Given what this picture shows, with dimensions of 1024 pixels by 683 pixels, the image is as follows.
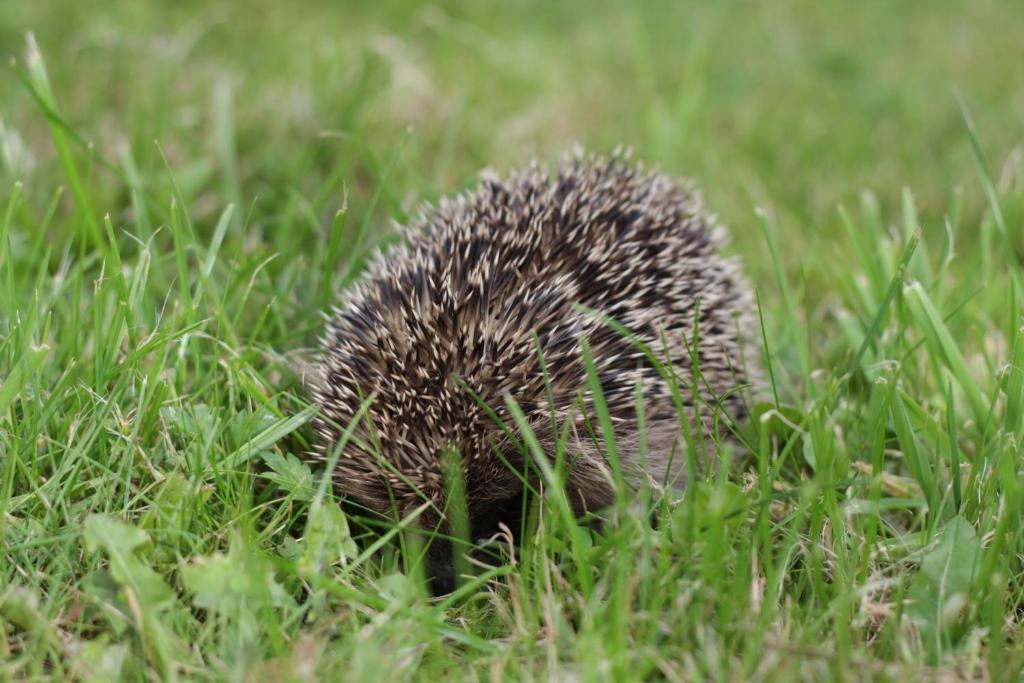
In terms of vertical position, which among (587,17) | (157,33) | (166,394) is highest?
(587,17)

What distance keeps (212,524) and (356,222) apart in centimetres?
298

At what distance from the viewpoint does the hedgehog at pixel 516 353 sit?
350cm

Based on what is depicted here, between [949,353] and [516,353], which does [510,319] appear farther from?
[949,353]

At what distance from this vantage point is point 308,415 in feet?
12.0

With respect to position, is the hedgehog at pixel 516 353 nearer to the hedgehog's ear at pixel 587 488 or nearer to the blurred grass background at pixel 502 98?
the hedgehog's ear at pixel 587 488

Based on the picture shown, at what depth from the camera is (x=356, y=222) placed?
589cm

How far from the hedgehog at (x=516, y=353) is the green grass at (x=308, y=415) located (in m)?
0.24

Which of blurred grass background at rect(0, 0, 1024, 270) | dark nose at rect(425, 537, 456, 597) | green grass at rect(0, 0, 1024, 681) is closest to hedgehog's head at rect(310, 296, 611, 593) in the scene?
dark nose at rect(425, 537, 456, 597)

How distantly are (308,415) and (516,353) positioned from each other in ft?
2.78

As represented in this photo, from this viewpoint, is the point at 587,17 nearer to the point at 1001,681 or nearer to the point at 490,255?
the point at 490,255

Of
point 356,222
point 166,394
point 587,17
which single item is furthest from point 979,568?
point 587,17

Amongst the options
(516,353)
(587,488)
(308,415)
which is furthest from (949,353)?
(308,415)

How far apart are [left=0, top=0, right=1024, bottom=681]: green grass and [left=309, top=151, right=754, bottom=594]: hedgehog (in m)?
0.24

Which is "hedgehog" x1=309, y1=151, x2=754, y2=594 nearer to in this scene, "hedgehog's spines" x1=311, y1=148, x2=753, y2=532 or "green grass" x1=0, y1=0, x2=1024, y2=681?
"hedgehog's spines" x1=311, y1=148, x2=753, y2=532
